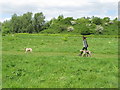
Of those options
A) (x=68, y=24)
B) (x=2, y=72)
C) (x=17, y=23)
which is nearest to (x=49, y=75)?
(x=2, y=72)

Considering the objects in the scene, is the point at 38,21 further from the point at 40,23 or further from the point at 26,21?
the point at 26,21

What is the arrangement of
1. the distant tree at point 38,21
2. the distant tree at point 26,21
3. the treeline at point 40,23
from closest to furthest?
1. the treeline at point 40,23
2. the distant tree at point 26,21
3. the distant tree at point 38,21

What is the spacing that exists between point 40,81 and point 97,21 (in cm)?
11869

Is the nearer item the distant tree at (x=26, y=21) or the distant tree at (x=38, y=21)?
the distant tree at (x=26, y=21)

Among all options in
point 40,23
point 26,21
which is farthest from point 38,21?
point 26,21

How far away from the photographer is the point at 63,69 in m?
Answer: 12.0

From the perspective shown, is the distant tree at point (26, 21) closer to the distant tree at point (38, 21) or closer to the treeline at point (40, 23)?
the treeline at point (40, 23)

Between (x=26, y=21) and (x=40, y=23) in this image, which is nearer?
(x=26, y=21)

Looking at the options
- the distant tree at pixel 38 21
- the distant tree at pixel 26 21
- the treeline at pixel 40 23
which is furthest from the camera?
the distant tree at pixel 38 21

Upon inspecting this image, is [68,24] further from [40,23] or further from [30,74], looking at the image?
[30,74]

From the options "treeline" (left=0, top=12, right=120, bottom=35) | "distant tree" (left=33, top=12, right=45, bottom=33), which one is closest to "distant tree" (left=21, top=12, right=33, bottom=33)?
"treeline" (left=0, top=12, right=120, bottom=35)

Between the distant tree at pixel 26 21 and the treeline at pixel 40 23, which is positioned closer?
the treeline at pixel 40 23

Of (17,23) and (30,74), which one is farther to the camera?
(17,23)

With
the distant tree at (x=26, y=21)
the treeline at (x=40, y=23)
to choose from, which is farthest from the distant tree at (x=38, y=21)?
the distant tree at (x=26, y=21)
